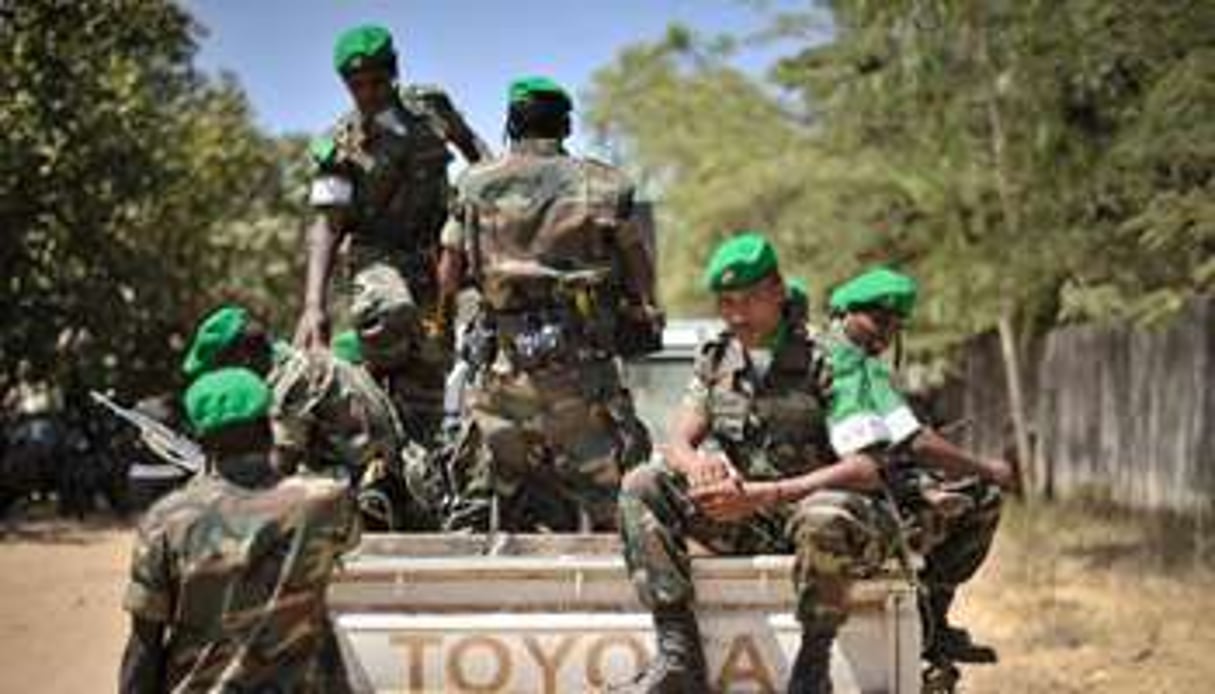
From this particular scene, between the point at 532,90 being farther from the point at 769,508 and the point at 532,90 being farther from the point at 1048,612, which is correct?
the point at 1048,612

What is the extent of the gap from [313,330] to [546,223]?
1147 mm

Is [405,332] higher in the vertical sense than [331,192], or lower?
lower

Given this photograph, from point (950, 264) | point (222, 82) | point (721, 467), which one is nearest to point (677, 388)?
point (721, 467)

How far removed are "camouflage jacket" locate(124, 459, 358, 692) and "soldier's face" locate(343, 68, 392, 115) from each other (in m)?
2.55

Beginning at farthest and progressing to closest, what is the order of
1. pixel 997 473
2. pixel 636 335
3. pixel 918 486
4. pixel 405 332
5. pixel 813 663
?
1. pixel 405 332
2. pixel 636 335
3. pixel 918 486
4. pixel 997 473
5. pixel 813 663

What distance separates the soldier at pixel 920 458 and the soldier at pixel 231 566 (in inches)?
53.2

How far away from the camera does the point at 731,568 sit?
12.6 ft

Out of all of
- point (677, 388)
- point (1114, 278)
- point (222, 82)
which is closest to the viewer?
point (677, 388)

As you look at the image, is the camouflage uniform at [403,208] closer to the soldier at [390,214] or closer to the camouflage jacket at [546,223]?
the soldier at [390,214]

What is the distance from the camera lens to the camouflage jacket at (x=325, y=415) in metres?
5.08

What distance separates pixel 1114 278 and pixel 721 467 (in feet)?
26.5

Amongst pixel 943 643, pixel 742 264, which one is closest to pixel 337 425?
pixel 742 264

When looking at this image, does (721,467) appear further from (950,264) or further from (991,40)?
(950,264)

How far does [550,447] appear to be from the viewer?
16.8ft
